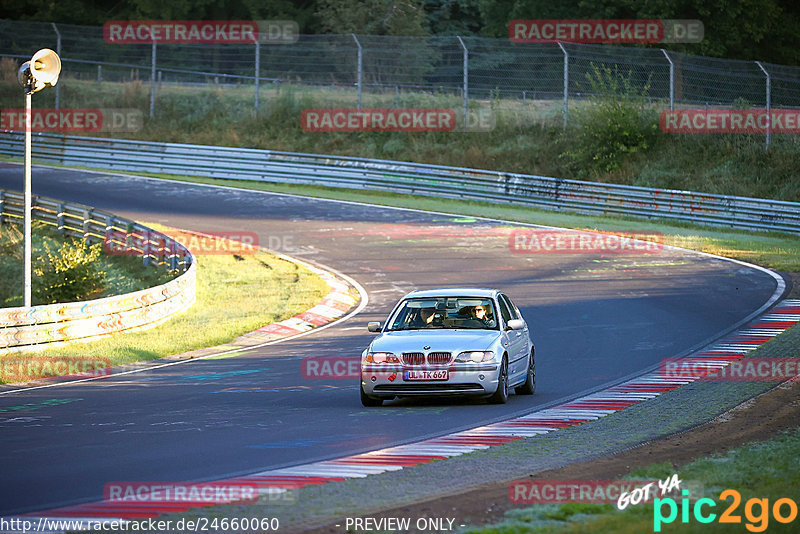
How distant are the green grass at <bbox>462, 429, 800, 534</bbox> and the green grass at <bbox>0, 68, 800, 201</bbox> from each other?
95.4 feet

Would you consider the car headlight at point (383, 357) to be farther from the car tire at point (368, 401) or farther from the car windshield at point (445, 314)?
the car windshield at point (445, 314)

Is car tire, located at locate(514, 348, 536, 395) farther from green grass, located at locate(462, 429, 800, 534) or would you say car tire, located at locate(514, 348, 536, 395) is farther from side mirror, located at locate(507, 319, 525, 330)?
green grass, located at locate(462, 429, 800, 534)

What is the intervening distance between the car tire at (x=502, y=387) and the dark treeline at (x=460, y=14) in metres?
44.8

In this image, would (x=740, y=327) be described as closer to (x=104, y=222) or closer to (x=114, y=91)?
(x=104, y=222)

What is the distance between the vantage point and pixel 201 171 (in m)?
42.2

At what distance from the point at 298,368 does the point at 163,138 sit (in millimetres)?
33408

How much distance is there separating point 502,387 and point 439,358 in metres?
0.86

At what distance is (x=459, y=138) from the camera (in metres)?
44.8

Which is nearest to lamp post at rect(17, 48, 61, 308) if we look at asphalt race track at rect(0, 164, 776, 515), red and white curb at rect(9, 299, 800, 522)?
asphalt race track at rect(0, 164, 776, 515)

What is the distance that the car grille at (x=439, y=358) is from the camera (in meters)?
12.7

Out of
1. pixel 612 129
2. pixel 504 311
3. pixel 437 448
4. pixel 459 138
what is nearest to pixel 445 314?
pixel 504 311

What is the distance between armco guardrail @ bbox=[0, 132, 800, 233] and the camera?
110 ft

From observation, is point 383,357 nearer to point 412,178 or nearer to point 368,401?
point 368,401

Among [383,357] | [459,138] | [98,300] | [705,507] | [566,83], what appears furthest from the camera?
[459,138]
